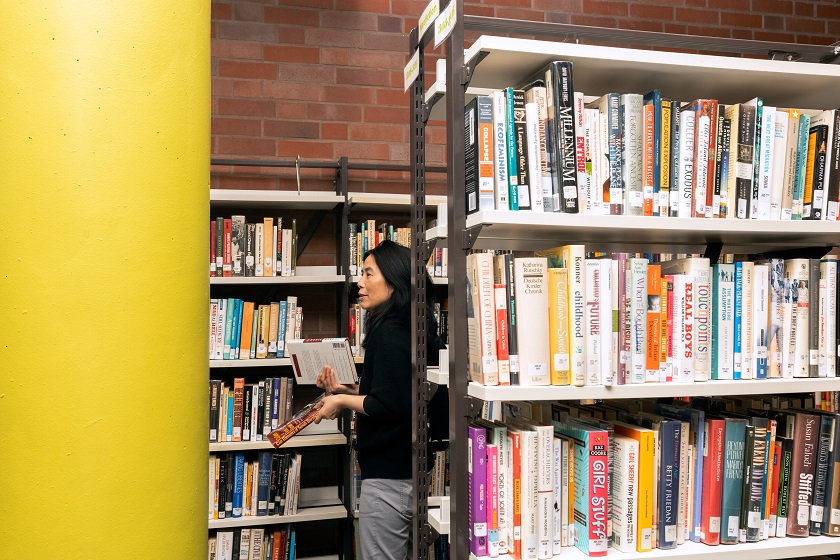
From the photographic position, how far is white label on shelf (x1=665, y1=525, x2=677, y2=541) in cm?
185

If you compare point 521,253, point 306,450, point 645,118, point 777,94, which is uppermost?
point 777,94

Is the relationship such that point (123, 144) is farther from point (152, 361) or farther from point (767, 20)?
point (767, 20)

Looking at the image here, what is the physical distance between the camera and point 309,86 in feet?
12.9

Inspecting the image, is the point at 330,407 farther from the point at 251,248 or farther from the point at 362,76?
the point at 362,76

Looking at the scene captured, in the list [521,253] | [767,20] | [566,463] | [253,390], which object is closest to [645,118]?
[521,253]

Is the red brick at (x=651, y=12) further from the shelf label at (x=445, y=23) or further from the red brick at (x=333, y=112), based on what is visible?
the shelf label at (x=445, y=23)

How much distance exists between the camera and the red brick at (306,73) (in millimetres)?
3900

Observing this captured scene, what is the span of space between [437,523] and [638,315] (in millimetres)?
710

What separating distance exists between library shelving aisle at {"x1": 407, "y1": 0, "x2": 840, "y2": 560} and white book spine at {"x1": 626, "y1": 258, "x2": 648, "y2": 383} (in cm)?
5

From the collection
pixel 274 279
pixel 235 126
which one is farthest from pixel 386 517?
pixel 235 126

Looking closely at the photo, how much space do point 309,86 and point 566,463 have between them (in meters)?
2.73

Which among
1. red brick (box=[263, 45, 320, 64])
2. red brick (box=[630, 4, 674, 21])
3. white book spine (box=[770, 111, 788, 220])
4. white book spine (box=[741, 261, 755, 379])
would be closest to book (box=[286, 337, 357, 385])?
white book spine (box=[741, 261, 755, 379])

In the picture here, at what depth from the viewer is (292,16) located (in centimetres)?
391

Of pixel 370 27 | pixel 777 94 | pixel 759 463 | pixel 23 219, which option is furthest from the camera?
pixel 370 27
